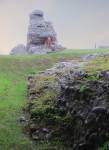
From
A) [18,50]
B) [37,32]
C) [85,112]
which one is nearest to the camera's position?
[85,112]

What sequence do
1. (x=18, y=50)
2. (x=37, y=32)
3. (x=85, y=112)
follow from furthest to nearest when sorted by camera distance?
(x=18, y=50)
(x=37, y=32)
(x=85, y=112)

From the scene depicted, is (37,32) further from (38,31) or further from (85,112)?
(85,112)

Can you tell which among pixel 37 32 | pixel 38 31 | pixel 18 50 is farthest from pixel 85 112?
pixel 18 50

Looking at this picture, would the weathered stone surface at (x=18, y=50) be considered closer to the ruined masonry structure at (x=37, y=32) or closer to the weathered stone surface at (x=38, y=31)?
the ruined masonry structure at (x=37, y=32)

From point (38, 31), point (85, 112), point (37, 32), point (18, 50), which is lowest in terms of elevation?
point (85, 112)

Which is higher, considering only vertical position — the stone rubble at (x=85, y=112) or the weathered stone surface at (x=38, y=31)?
the weathered stone surface at (x=38, y=31)

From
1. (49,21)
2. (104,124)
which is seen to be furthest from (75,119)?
(49,21)

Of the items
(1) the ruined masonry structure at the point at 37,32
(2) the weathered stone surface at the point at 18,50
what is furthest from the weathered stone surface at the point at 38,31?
(2) the weathered stone surface at the point at 18,50

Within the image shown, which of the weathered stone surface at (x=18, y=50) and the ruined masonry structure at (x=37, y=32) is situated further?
the weathered stone surface at (x=18, y=50)

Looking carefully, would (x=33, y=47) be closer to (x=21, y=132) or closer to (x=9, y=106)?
(x=9, y=106)

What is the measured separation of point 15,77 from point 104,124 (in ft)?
32.9

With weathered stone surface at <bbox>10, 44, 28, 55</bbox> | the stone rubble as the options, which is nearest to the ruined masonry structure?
weathered stone surface at <bbox>10, 44, 28, 55</bbox>

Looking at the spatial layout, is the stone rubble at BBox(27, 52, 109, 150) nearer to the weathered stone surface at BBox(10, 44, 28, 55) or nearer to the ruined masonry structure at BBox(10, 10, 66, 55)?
the ruined masonry structure at BBox(10, 10, 66, 55)

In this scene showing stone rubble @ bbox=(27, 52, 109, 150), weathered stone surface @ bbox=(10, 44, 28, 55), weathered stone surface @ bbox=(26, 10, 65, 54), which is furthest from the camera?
weathered stone surface @ bbox=(10, 44, 28, 55)
